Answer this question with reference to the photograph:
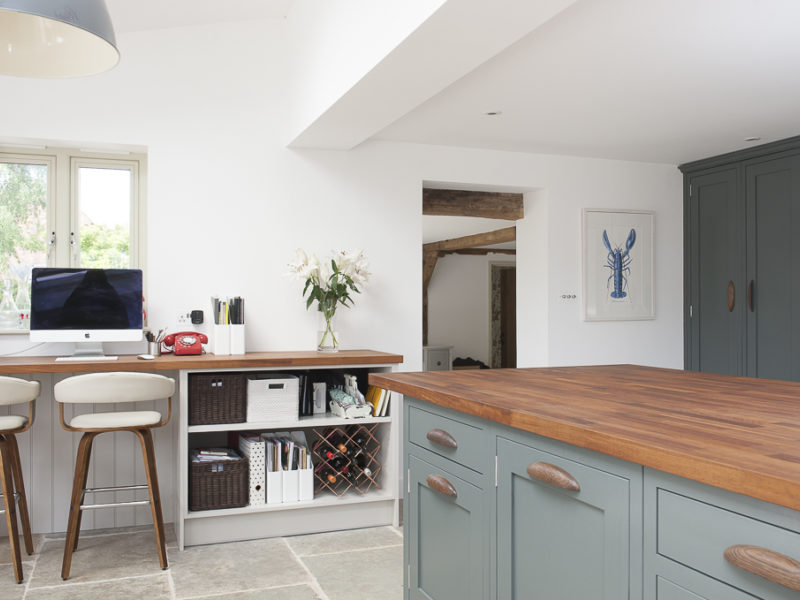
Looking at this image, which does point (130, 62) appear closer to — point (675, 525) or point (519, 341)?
point (519, 341)

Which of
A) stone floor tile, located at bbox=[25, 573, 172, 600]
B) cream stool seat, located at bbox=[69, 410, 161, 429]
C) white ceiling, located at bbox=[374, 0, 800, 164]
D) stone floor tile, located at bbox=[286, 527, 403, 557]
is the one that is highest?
white ceiling, located at bbox=[374, 0, 800, 164]

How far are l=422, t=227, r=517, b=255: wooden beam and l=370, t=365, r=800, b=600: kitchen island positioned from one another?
3.81 metres

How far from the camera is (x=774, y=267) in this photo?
195 inches

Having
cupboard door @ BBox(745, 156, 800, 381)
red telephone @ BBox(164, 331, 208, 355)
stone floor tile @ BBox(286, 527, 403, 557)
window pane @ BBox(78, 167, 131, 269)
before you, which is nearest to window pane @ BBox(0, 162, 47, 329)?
window pane @ BBox(78, 167, 131, 269)

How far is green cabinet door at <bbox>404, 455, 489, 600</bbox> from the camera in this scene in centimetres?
205

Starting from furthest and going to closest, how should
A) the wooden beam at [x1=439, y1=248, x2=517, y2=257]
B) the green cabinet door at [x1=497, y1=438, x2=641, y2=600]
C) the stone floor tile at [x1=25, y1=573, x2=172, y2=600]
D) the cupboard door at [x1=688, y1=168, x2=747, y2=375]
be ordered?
the wooden beam at [x1=439, y1=248, x2=517, y2=257], the cupboard door at [x1=688, y1=168, x2=747, y2=375], the stone floor tile at [x1=25, y1=573, x2=172, y2=600], the green cabinet door at [x1=497, y1=438, x2=641, y2=600]

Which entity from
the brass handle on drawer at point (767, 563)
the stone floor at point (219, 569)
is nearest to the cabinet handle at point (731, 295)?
the stone floor at point (219, 569)

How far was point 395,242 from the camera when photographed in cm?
471

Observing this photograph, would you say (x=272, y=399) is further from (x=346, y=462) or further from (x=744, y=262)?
(x=744, y=262)

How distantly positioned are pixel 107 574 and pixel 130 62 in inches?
108

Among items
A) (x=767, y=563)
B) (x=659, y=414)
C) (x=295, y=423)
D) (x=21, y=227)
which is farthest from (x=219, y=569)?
(x=767, y=563)

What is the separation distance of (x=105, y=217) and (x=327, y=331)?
1.45m

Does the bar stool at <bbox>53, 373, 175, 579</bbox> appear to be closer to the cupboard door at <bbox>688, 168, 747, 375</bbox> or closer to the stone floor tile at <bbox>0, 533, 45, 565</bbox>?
the stone floor tile at <bbox>0, 533, 45, 565</bbox>

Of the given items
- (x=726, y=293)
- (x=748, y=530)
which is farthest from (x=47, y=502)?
(x=726, y=293)
